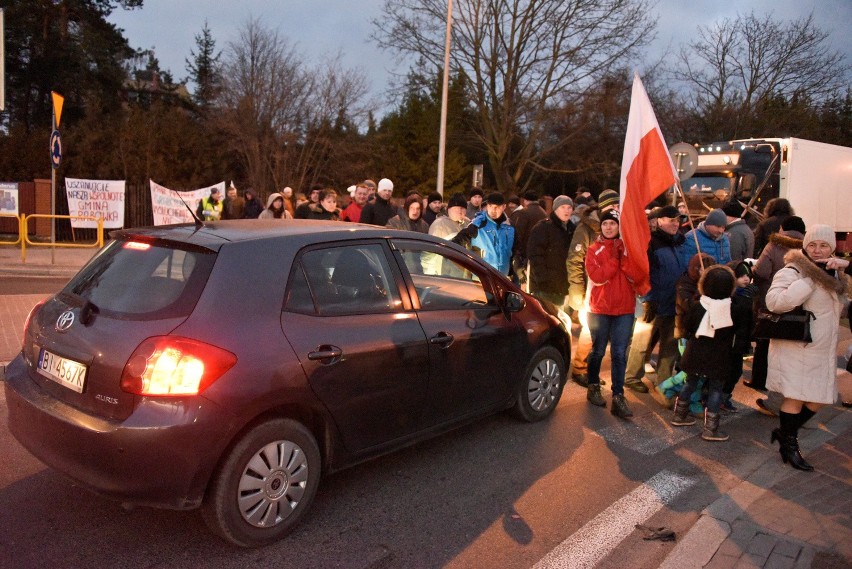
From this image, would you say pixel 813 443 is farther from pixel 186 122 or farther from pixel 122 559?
pixel 186 122

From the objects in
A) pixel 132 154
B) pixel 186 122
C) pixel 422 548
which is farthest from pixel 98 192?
pixel 422 548

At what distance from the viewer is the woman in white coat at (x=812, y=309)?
4.47 metres

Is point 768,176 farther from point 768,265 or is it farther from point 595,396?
point 595,396

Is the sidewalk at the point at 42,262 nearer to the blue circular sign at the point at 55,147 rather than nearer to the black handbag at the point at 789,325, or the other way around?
the blue circular sign at the point at 55,147

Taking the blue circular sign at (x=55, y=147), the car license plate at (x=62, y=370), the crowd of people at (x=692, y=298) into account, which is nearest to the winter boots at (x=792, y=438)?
the crowd of people at (x=692, y=298)

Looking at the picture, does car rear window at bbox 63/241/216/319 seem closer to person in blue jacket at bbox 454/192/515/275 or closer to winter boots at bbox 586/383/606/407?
winter boots at bbox 586/383/606/407

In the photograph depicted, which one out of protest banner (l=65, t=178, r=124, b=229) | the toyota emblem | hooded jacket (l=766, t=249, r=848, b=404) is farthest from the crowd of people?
protest banner (l=65, t=178, r=124, b=229)

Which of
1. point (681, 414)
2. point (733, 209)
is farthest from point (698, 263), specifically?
point (733, 209)

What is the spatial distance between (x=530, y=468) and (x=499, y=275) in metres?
1.42

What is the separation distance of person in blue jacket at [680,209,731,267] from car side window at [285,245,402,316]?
142 inches

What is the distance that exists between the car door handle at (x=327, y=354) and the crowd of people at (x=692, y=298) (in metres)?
2.86

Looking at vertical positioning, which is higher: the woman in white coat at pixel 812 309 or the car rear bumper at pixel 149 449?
the woman in white coat at pixel 812 309

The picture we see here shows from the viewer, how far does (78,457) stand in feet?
10.3

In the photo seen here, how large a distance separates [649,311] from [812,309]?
2.06 metres
